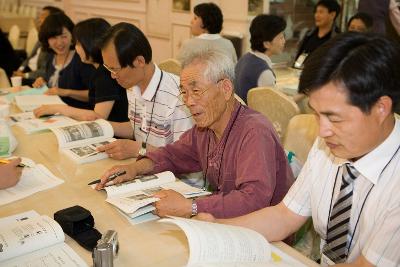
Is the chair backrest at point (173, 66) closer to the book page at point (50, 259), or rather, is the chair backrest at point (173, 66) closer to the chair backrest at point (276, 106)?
the chair backrest at point (276, 106)

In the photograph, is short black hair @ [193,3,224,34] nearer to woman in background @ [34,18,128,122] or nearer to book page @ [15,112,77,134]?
woman in background @ [34,18,128,122]

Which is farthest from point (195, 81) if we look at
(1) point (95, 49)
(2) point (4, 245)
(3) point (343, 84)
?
(1) point (95, 49)

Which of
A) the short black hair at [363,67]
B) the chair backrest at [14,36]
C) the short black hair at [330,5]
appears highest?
the short black hair at [330,5]

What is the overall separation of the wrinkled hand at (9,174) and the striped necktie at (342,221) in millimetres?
1131

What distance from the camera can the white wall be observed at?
4590mm

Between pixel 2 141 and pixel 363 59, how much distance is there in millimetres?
1622

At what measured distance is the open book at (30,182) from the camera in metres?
1.60

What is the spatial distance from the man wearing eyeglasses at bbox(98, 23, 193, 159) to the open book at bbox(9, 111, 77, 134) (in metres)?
0.51

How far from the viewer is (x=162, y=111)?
2.13 meters

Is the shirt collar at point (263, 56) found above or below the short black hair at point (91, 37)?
below

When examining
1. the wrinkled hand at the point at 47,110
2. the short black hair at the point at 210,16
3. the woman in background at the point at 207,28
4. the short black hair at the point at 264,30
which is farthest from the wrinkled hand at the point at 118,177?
the short black hair at the point at 210,16

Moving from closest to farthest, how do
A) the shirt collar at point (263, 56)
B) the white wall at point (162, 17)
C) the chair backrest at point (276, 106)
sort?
the chair backrest at point (276, 106), the shirt collar at point (263, 56), the white wall at point (162, 17)

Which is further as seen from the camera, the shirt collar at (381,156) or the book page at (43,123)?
the book page at (43,123)

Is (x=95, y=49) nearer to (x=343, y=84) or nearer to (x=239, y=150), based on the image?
(x=239, y=150)
